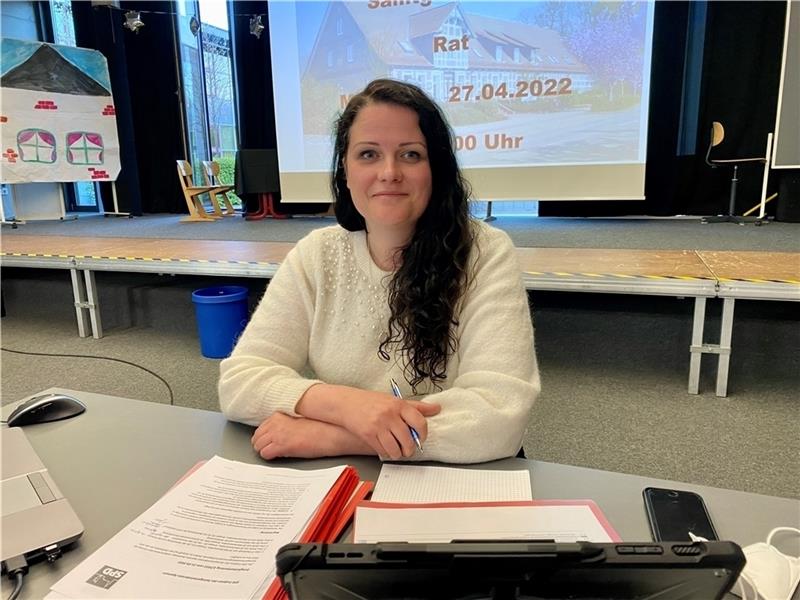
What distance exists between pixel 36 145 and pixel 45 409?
18.6ft

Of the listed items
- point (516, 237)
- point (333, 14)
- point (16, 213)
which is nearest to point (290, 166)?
point (333, 14)

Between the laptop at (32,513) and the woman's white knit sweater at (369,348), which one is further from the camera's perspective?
the woman's white knit sweater at (369,348)

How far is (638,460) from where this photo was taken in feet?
5.69

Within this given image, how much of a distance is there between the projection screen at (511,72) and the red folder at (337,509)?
12.4 feet

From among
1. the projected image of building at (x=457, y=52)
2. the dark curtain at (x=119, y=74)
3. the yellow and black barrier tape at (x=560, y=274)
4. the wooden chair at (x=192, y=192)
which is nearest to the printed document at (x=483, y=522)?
the yellow and black barrier tape at (x=560, y=274)

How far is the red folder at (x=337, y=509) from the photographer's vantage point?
579 millimetres

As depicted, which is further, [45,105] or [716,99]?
[45,105]

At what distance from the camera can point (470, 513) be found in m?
0.60

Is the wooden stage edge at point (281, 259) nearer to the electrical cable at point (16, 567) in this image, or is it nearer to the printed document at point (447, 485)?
the printed document at point (447, 485)

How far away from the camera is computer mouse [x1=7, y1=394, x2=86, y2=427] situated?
A: 854 millimetres

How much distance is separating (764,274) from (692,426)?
2.19 ft

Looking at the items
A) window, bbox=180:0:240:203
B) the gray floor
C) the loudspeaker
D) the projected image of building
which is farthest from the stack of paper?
window, bbox=180:0:240:203

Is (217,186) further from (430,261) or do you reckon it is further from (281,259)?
(430,261)

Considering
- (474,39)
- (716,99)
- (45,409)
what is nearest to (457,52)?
(474,39)
